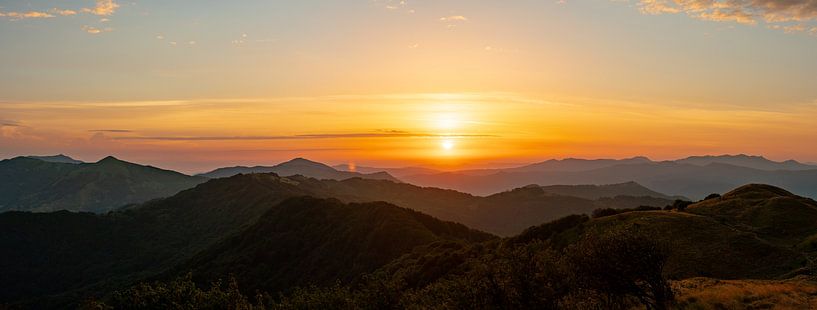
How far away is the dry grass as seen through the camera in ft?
135

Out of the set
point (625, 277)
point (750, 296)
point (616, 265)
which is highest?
point (616, 265)

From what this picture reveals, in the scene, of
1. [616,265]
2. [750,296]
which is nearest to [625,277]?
[616,265]

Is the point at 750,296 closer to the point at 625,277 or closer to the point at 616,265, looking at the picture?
the point at 625,277

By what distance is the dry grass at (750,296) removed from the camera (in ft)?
135

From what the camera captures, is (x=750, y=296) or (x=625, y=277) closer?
(x=625, y=277)

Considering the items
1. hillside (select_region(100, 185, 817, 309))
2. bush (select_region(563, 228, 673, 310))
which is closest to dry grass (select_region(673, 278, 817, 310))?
hillside (select_region(100, 185, 817, 309))

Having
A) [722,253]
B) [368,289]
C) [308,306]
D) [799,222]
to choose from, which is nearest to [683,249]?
[722,253]

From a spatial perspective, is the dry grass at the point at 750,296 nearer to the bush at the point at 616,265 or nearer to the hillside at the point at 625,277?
the hillside at the point at 625,277

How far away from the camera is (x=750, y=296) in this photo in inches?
1731

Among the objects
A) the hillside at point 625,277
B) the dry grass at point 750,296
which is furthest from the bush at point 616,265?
the dry grass at point 750,296

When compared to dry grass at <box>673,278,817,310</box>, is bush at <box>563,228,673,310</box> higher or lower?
higher

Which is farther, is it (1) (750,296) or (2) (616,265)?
(1) (750,296)

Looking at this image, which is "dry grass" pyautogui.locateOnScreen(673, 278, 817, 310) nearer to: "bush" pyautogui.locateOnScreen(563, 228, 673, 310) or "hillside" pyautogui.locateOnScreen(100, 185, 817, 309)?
"hillside" pyautogui.locateOnScreen(100, 185, 817, 309)

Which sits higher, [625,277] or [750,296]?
[625,277]
